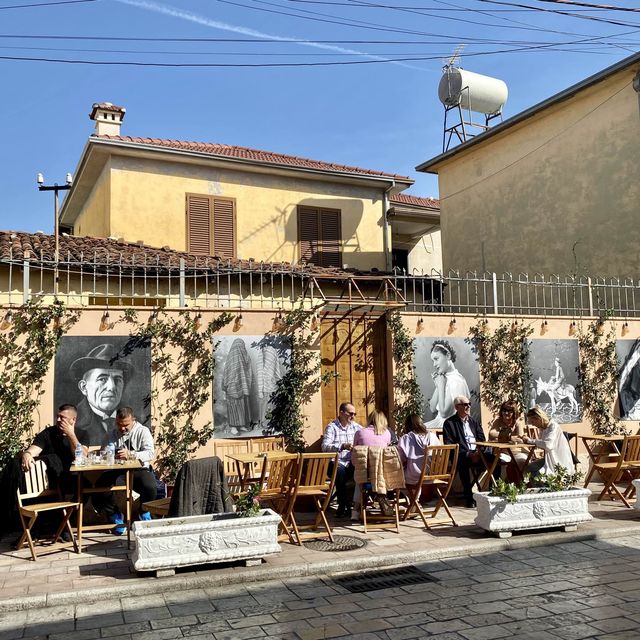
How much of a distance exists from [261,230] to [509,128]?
648 centimetres

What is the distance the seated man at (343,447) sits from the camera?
820 cm

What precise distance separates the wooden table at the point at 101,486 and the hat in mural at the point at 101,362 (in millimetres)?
1381

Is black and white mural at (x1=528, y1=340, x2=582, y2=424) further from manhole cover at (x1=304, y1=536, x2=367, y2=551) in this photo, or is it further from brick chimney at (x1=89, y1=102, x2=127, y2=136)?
brick chimney at (x1=89, y1=102, x2=127, y2=136)

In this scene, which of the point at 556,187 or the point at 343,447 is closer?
the point at 343,447

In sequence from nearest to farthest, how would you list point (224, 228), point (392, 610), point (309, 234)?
point (392, 610)
point (224, 228)
point (309, 234)

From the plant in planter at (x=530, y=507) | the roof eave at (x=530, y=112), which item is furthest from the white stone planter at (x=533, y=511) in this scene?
the roof eave at (x=530, y=112)

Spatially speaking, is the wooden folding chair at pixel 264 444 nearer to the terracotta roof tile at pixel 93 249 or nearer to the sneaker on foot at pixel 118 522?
the sneaker on foot at pixel 118 522

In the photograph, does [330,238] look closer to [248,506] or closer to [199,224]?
[199,224]

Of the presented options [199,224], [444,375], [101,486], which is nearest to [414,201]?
[199,224]

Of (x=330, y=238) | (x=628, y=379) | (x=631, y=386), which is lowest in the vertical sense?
(x=631, y=386)

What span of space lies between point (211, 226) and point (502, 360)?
856cm

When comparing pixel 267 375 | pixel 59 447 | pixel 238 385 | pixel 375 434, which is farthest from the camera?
pixel 267 375

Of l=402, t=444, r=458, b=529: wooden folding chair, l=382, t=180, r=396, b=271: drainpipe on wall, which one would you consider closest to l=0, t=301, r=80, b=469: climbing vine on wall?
l=402, t=444, r=458, b=529: wooden folding chair

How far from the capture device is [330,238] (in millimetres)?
17953
